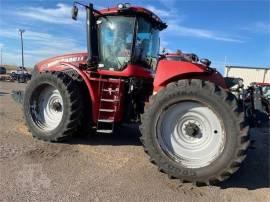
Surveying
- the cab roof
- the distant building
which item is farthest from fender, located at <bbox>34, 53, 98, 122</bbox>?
the distant building

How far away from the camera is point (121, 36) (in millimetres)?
7844

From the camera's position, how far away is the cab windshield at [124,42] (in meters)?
7.75

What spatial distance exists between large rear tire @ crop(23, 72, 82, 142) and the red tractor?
0.02 metres

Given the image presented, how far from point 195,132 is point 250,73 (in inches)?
1224

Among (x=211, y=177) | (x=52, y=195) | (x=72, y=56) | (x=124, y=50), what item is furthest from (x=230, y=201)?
(x=72, y=56)

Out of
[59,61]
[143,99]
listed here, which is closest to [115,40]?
[143,99]

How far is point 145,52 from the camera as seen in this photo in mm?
8133

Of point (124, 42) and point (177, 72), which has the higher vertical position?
point (124, 42)

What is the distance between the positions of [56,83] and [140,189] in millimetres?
3439

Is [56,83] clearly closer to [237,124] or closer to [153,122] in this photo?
[153,122]

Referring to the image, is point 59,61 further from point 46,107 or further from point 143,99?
point 143,99

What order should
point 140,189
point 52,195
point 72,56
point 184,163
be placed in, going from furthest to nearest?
point 72,56 → point 184,163 → point 140,189 → point 52,195

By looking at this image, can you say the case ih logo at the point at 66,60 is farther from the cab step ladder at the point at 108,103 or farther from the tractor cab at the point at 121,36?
the cab step ladder at the point at 108,103

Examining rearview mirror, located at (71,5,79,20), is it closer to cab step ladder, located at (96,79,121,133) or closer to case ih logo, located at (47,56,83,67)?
case ih logo, located at (47,56,83,67)
